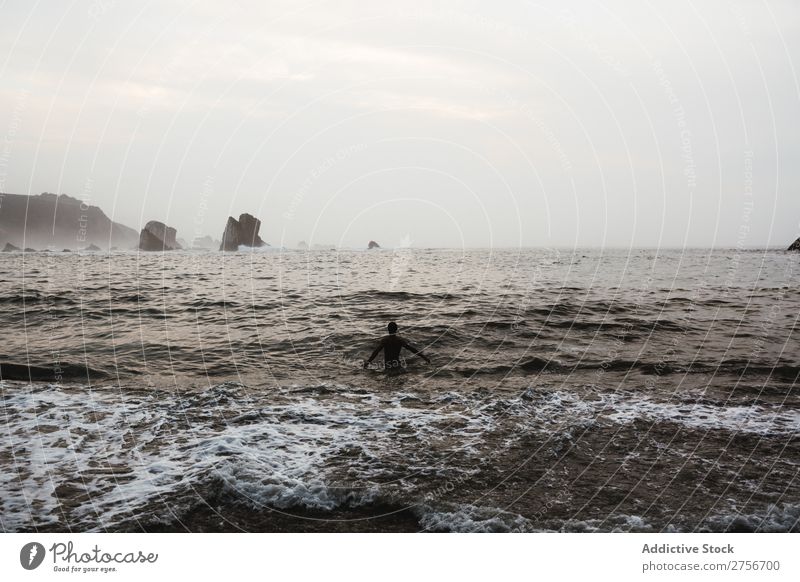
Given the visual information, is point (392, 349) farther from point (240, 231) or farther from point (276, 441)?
point (240, 231)

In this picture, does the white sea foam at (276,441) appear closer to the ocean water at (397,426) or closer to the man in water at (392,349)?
the ocean water at (397,426)

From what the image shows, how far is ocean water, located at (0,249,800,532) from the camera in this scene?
751 cm

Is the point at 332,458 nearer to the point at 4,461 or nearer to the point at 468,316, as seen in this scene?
the point at 4,461

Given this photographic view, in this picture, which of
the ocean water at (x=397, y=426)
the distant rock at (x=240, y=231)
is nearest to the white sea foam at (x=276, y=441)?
the ocean water at (x=397, y=426)

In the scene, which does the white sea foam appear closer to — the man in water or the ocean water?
the ocean water

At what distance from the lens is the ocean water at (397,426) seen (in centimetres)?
751

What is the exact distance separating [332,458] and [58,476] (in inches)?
199

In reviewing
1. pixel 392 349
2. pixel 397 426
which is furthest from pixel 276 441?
pixel 392 349

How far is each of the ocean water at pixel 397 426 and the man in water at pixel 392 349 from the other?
74 cm

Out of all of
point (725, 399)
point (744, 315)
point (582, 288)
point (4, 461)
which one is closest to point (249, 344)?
point (4, 461)

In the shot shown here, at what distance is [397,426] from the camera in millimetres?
11305

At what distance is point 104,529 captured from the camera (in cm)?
696

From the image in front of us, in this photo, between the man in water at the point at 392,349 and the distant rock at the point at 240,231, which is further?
the distant rock at the point at 240,231

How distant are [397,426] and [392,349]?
209 inches
